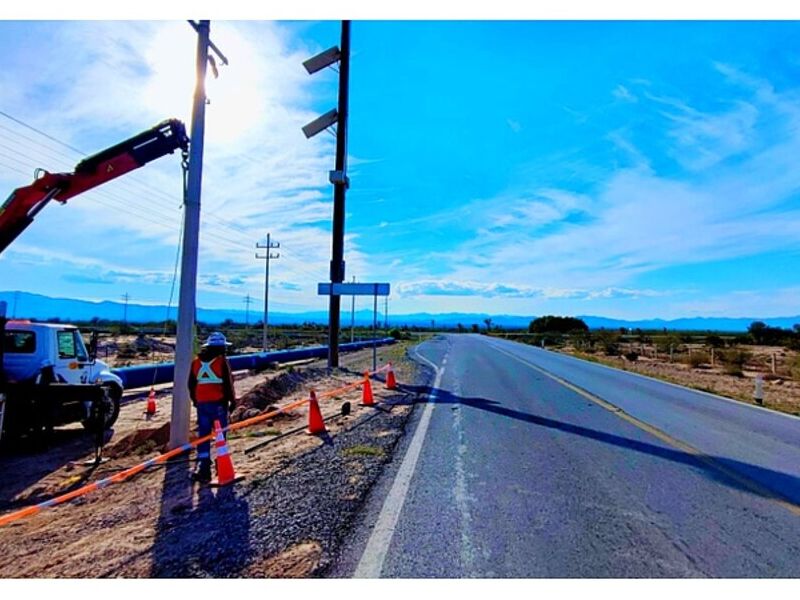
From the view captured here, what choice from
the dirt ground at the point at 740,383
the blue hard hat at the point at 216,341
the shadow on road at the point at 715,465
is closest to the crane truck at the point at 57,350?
the blue hard hat at the point at 216,341

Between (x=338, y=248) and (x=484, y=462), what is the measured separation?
15.1 metres

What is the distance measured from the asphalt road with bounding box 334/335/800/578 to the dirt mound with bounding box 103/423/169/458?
4.89 metres

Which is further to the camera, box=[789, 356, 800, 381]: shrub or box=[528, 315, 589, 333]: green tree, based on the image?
box=[528, 315, 589, 333]: green tree

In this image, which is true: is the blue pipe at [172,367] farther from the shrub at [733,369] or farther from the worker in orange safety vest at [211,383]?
the shrub at [733,369]

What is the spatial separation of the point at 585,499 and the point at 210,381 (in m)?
4.64

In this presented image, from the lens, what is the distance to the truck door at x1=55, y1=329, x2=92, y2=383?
10.1 meters

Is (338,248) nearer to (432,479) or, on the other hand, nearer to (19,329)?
(19,329)

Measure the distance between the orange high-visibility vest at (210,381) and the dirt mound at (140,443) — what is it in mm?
2952

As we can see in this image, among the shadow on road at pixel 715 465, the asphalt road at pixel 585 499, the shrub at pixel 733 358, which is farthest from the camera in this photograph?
the shrub at pixel 733 358

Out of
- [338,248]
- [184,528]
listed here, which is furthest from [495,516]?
[338,248]

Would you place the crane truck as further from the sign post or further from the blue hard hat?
the sign post

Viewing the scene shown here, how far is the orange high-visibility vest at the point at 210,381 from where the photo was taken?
661cm

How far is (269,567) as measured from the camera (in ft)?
11.8

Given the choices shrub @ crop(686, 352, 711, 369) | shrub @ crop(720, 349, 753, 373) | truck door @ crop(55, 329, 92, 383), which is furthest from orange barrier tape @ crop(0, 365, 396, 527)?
shrub @ crop(686, 352, 711, 369)
